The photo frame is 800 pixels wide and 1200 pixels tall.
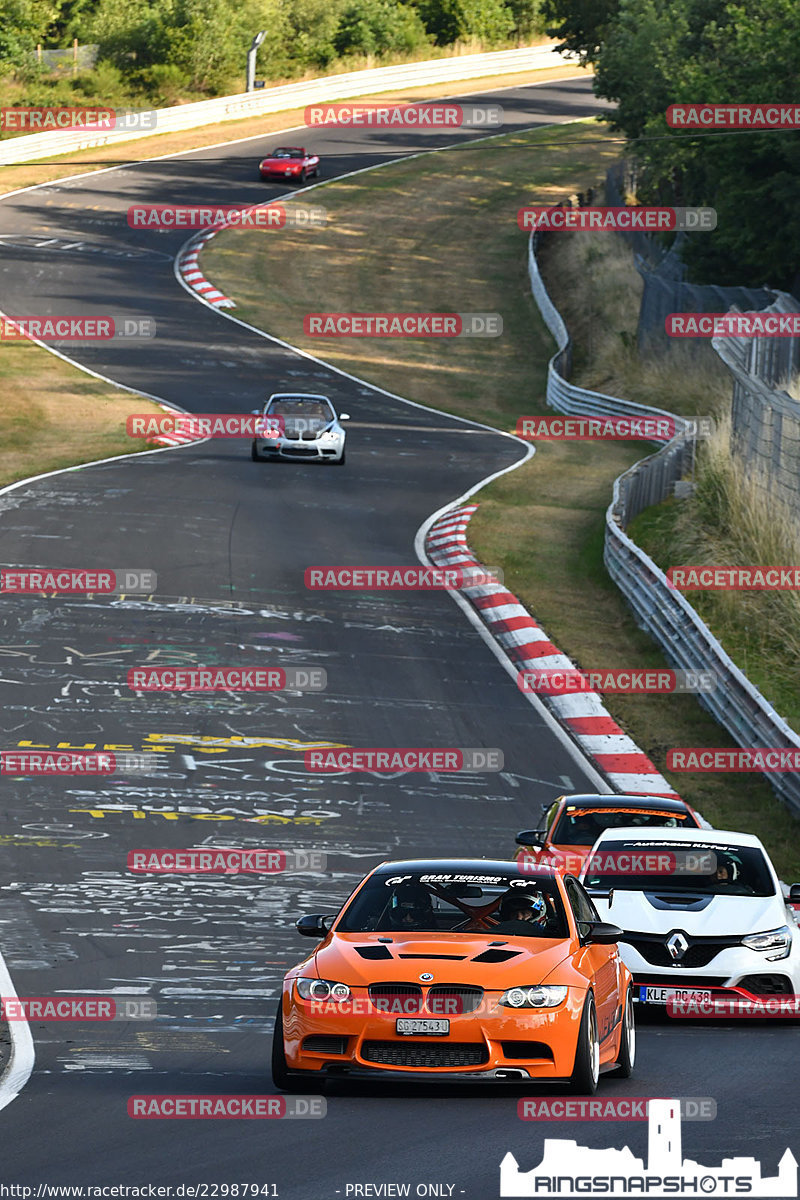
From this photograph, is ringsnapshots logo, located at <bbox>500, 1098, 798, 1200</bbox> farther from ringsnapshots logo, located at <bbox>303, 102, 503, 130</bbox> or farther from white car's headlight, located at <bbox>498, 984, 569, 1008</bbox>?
ringsnapshots logo, located at <bbox>303, 102, 503, 130</bbox>

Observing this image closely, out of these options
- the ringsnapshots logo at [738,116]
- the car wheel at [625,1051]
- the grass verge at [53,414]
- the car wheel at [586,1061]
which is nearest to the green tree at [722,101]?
the ringsnapshots logo at [738,116]

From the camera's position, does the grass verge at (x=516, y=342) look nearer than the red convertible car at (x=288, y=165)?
Yes

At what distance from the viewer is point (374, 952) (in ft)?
29.3

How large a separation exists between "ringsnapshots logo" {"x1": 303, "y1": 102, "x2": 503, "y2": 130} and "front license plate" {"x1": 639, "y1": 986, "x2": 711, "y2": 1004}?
72.4 metres

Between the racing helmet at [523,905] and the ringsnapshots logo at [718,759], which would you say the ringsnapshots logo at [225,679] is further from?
the racing helmet at [523,905]

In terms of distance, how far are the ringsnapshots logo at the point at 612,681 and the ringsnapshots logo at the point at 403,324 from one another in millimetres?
34305

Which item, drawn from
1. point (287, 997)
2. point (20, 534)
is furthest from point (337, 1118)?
point (20, 534)

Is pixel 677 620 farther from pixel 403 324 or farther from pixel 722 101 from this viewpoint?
pixel 403 324

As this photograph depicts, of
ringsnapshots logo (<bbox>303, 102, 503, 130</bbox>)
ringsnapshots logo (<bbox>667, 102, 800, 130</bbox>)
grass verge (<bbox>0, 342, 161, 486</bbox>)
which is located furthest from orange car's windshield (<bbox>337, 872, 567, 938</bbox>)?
ringsnapshots logo (<bbox>303, 102, 503, 130</bbox>)

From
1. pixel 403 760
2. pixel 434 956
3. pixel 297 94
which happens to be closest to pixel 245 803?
pixel 403 760

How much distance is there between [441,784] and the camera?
59.4 ft

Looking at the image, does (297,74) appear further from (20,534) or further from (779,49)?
(20,534)

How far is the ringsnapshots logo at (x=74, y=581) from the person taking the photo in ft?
81.8

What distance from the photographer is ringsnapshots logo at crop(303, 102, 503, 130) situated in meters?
82.2
